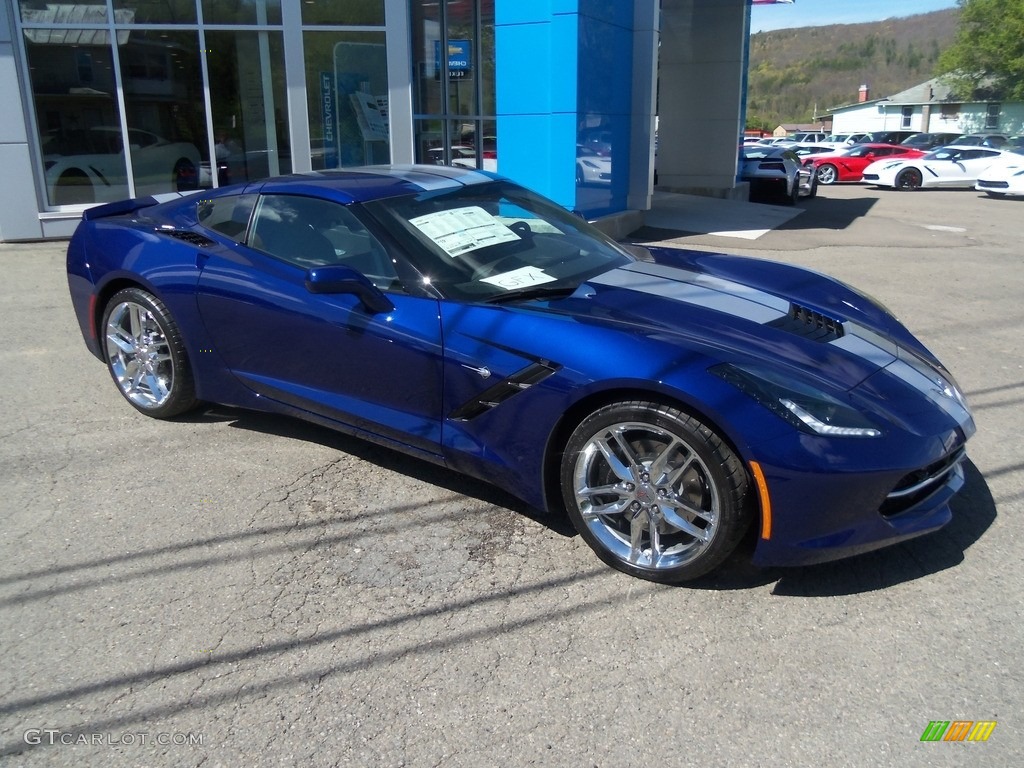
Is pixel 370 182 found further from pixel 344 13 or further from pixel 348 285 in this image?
pixel 344 13

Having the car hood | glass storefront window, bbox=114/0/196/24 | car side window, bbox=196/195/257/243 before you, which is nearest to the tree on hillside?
glass storefront window, bbox=114/0/196/24

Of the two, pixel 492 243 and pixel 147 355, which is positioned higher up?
pixel 492 243

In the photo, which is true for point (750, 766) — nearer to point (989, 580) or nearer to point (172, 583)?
point (989, 580)

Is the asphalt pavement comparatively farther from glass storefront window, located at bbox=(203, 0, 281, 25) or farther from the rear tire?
the rear tire

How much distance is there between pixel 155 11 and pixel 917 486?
11.9 meters

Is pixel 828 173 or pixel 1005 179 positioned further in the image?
pixel 828 173

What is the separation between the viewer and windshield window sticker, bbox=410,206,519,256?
398 centimetres

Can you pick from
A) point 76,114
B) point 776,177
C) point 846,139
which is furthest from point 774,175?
point 846,139

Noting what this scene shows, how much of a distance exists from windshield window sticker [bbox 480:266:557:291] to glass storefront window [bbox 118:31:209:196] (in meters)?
9.72

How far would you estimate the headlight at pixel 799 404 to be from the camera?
293 cm

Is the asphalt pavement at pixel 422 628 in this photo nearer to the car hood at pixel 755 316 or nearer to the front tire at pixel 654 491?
the front tire at pixel 654 491

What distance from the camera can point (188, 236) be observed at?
4.65 metres

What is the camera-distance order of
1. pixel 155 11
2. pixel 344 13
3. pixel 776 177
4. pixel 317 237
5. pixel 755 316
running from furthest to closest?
pixel 776 177 → pixel 344 13 → pixel 155 11 → pixel 317 237 → pixel 755 316

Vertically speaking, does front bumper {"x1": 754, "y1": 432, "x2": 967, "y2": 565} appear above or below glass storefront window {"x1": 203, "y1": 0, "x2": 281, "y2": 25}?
below
